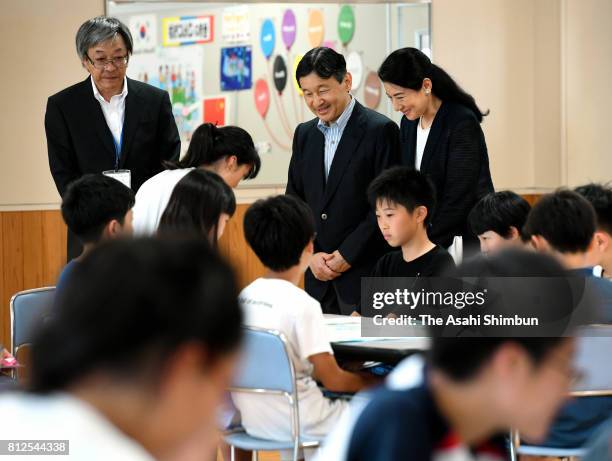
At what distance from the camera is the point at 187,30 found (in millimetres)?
5875

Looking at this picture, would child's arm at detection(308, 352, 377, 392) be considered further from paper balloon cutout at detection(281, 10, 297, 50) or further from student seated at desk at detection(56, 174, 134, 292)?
paper balloon cutout at detection(281, 10, 297, 50)

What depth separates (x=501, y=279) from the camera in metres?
1.33

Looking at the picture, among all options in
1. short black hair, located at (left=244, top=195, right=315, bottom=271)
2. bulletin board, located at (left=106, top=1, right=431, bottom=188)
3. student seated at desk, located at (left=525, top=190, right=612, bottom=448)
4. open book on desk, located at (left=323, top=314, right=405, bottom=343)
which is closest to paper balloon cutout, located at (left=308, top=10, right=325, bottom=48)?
bulletin board, located at (left=106, top=1, right=431, bottom=188)

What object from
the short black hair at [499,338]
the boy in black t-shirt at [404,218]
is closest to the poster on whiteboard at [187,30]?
the boy in black t-shirt at [404,218]

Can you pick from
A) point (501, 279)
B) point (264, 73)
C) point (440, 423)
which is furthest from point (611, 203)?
point (264, 73)

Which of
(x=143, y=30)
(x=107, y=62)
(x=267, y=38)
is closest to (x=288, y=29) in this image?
(x=267, y=38)

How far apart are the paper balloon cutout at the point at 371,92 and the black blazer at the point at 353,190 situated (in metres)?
2.19

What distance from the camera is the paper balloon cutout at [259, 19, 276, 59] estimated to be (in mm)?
5965

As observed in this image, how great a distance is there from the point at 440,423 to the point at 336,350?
5.80 feet

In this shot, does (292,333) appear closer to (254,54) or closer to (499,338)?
(499,338)

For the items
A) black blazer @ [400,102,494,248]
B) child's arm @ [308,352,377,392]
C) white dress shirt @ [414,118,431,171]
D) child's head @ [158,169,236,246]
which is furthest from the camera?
white dress shirt @ [414,118,431,171]

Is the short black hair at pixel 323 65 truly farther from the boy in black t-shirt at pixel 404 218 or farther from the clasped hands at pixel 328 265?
the clasped hands at pixel 328 265

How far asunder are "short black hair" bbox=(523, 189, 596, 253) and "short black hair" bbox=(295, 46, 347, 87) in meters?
1.24

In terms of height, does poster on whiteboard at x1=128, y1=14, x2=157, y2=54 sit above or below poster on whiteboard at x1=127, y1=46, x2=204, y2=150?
above
